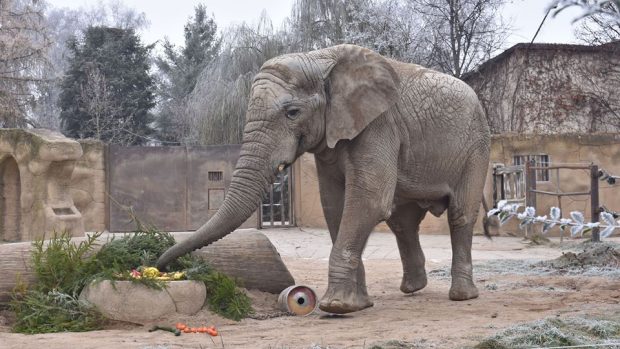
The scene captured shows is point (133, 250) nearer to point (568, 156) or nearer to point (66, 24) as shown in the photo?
point (568, 156)

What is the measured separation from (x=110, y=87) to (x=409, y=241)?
29947mm

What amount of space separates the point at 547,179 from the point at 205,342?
1303cm

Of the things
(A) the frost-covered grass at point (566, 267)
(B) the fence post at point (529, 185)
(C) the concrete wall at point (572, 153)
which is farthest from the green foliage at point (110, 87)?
(A) the frost-covered grass at point (566, 267)

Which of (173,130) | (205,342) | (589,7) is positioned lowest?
(205,342)

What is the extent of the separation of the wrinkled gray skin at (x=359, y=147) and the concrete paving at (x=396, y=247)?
4775mm

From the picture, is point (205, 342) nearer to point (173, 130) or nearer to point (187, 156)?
point (187, 156)

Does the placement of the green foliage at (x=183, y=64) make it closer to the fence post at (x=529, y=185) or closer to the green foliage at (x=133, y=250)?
the fence post at (x=529, y=185)

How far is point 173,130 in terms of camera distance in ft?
125

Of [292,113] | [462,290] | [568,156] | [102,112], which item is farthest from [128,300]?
[102,112]

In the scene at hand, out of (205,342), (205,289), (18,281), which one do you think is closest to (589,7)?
(205,342)

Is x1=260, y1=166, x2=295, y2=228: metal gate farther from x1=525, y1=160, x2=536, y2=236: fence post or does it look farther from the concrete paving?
x1=525, y1=160, x2=536, y2=236: fence post

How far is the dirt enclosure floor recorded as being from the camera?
4.64 meters

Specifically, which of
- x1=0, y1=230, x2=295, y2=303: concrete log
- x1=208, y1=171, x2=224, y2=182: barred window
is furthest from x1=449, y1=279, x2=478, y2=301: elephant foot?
x1=208, y1=171, x2=224, y2=182: barred window

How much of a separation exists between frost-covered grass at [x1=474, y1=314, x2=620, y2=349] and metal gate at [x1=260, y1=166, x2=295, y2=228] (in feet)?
39.2
